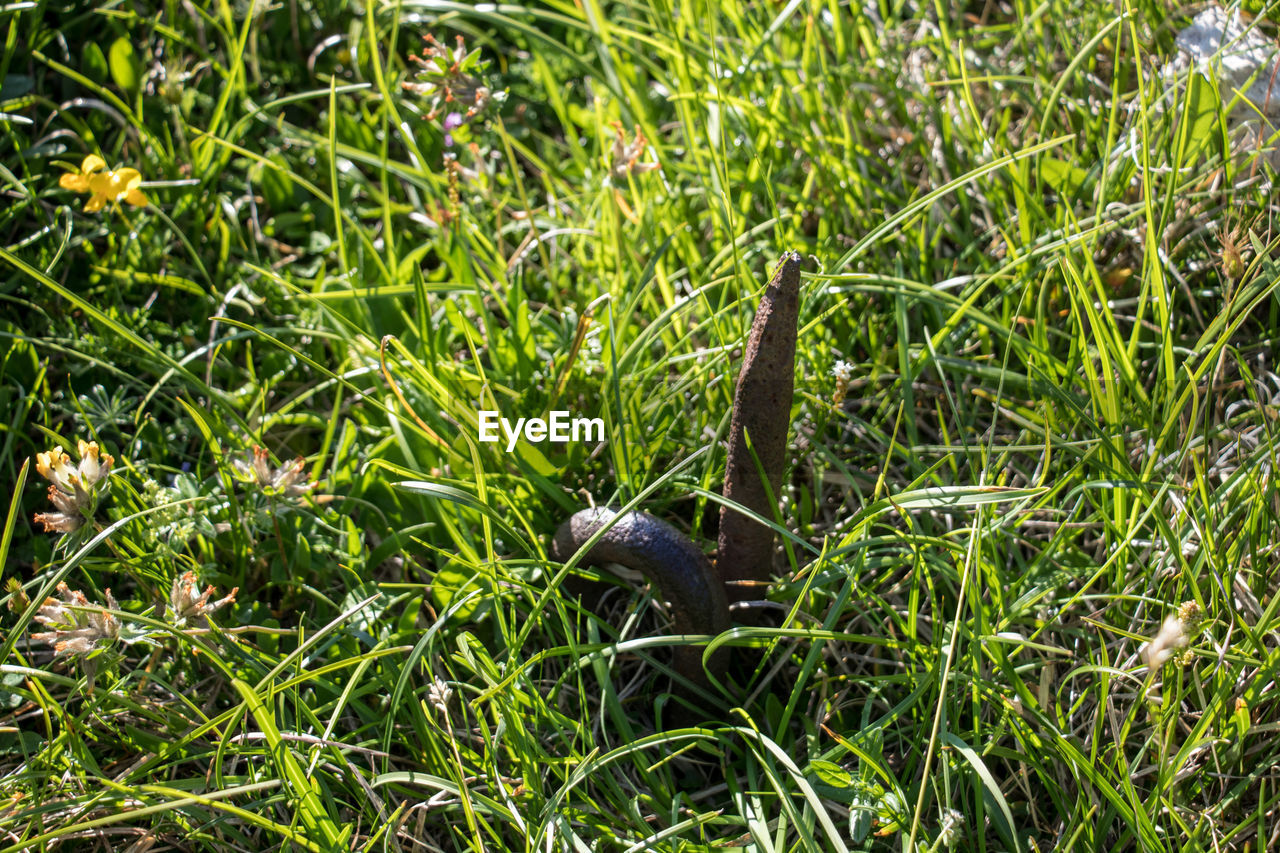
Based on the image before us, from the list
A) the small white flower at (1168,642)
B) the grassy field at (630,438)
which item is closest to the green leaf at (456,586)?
the grassy field at (630,438)

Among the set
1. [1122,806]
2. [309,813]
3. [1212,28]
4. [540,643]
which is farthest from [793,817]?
[1212,28]

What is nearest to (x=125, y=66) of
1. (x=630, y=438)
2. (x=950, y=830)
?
(x=630, y=438)

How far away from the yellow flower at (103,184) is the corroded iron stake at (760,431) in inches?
67.8

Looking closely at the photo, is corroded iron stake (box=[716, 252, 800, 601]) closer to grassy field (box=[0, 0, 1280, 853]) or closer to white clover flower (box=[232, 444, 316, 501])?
grassy field (box=[0, 0, 1280, 853])

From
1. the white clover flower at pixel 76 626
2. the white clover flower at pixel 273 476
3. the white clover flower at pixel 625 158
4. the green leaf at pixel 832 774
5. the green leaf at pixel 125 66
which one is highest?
the green leaf at pixel 125 66

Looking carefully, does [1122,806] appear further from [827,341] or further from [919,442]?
[827,341]

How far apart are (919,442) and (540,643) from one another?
108cm

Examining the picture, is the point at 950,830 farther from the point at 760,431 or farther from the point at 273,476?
the point at 273,476

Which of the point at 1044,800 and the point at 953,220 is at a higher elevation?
the point at 953,220

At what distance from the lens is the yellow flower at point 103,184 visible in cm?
239

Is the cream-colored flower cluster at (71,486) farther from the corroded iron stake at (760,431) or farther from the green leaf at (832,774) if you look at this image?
the green leaf at (832,774)

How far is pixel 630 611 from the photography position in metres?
2.05

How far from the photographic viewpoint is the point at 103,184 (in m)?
2.42

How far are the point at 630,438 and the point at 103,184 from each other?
1510mm
